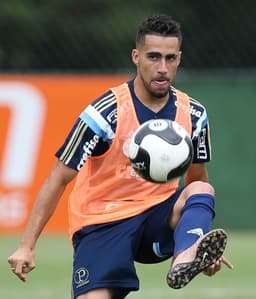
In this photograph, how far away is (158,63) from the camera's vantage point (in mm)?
7531

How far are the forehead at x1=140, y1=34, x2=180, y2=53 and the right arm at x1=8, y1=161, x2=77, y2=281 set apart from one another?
0.87 meters

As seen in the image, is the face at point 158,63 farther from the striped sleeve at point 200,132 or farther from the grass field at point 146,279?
the grass field at point 146,279

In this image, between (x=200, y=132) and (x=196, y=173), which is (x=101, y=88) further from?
(x=200, y=132)

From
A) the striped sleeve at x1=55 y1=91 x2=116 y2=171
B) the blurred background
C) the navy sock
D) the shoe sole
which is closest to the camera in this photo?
the shoe sole

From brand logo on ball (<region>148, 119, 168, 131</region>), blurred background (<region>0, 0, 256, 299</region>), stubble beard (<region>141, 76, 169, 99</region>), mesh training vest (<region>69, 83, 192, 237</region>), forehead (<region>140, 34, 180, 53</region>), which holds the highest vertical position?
blurred background (<region>0, 0, 256, 299</region>)

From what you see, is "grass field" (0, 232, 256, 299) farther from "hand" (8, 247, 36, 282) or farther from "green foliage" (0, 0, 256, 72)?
"green foliage" (0, 0, 256, 72)

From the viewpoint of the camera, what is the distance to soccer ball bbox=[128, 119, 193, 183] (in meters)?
7.21

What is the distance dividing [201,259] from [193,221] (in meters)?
0.38

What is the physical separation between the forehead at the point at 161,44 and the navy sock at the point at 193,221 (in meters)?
0.89

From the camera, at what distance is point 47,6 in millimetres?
21438

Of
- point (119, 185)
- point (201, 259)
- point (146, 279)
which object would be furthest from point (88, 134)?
point (146, 279)

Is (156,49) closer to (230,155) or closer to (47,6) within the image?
(230,155)

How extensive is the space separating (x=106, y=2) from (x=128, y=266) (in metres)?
15.1

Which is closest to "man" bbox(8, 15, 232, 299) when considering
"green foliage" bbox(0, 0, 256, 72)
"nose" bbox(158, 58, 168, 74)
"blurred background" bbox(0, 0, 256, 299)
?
"nose" bbox(158, 58, 168, 74)
